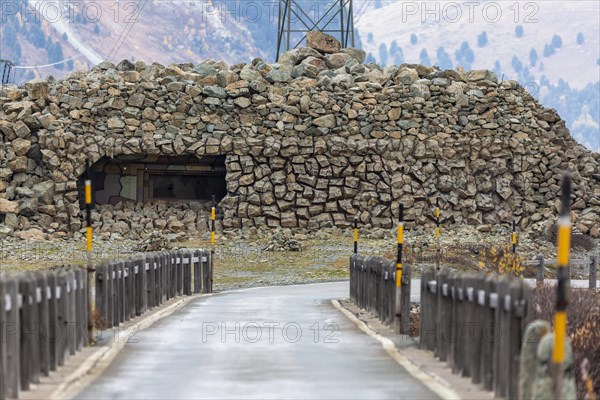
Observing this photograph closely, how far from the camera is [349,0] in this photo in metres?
48.3

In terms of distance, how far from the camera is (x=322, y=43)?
180 feet

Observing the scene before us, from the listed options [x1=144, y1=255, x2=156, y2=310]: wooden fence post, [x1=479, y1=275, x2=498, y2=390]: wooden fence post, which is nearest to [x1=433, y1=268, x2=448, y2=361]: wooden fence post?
[x1=479, y1=275, x2=498, y2=390]: wooden fence post

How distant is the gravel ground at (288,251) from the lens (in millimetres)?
37469

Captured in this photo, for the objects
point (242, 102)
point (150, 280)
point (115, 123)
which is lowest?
point (150, 280)

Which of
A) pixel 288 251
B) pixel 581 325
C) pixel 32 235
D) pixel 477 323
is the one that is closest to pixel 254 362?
pixel 477 323

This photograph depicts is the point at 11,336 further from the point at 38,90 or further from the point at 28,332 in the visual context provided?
the point at 38,90

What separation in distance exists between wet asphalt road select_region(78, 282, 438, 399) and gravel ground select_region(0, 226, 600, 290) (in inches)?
529

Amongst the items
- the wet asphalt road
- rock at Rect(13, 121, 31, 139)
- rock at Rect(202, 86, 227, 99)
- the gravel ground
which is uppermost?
rock at Rect(202, 86, 227, 99)

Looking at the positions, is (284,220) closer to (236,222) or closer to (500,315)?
(236,222)

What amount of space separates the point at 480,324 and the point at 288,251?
3076cm

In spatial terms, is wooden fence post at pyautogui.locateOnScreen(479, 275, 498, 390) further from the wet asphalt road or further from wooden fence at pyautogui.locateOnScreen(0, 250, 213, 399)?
wooden fence at pyautogui.locateOnScreen(0, 250, 213, 399)

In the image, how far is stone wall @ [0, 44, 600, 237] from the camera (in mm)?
47688

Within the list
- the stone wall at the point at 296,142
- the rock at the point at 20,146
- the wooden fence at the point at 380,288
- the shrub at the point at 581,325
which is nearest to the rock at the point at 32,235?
the stone wall at the point at 296,142

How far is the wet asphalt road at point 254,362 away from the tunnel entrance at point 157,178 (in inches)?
1076
